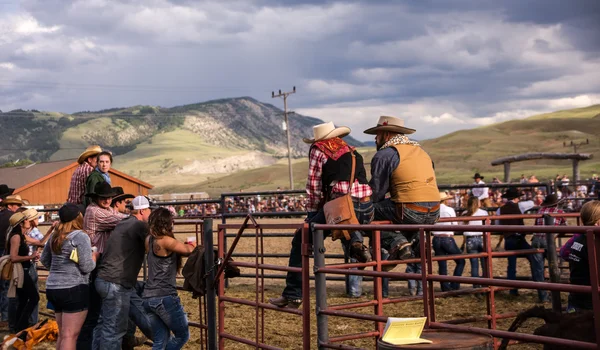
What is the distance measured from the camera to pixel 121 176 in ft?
169

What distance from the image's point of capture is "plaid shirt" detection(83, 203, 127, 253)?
24.7 ft

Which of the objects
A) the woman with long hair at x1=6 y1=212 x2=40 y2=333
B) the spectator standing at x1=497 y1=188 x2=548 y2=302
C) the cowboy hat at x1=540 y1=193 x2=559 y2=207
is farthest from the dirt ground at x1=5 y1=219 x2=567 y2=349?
the cowboy hat at x1=540 y1=193 x2=559 y2=207

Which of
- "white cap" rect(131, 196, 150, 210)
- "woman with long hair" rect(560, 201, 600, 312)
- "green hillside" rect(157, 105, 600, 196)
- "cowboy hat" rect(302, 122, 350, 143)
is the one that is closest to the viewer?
"woman with long hair" rect(560, 201, 600, 312)

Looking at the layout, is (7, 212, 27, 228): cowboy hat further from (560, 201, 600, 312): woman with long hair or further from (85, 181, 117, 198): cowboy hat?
(560, 201, 600, 312): woman with long hair

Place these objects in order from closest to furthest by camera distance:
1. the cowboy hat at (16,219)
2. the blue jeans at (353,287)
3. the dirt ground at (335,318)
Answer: the dirt ground at (335,318), the cowboy hat at (16,219), the blue jeans at (353,287)

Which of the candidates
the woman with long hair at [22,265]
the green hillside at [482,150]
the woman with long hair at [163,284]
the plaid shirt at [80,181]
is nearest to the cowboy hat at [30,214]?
the woman with long hair at [22,265]

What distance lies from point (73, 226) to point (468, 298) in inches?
262

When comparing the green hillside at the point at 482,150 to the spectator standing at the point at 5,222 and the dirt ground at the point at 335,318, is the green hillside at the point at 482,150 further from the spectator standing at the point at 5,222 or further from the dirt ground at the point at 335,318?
the spectator standing at the point at 5,222

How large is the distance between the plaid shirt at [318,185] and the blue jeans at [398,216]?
0.82 ft

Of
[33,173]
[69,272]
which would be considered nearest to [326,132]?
→ [69,272]

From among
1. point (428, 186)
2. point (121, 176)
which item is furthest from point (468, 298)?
point (121, 176)

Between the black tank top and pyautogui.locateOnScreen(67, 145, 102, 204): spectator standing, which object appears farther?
pyautogui.locateOnScreen(67, 145, 102, 204): spectator standing

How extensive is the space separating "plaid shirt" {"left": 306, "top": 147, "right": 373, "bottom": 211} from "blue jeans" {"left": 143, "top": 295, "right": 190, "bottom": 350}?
1570mm

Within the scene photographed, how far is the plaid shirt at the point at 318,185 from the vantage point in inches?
253
